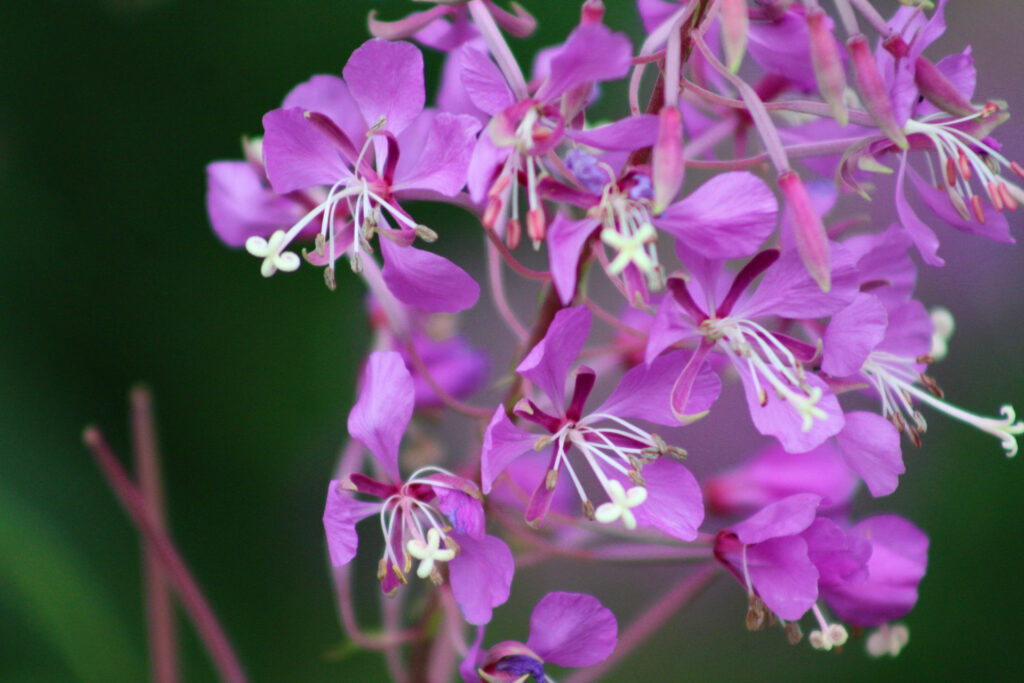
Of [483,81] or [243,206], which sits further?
[243,206]

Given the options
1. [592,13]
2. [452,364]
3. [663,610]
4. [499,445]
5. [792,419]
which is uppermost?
[592,13]

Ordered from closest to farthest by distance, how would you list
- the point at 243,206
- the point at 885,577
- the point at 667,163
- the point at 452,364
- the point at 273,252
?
1. the point at 667,163
2. the point at 273,252
3. the point at 885,577
4. the point at 243,206
5. the point at 452,364

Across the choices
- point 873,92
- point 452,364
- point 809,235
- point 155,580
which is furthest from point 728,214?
point 155,580

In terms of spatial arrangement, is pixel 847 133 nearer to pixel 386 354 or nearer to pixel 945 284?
pixel 386 354

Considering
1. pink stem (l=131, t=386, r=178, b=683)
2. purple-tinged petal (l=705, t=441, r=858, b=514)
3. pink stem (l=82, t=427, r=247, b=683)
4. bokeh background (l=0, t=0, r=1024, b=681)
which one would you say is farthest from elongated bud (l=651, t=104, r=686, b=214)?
bokeh background (l=0, t=0, r=1024, b=681)

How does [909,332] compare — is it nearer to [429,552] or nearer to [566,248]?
[566,248]

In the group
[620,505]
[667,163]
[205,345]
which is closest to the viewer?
[667,163]
